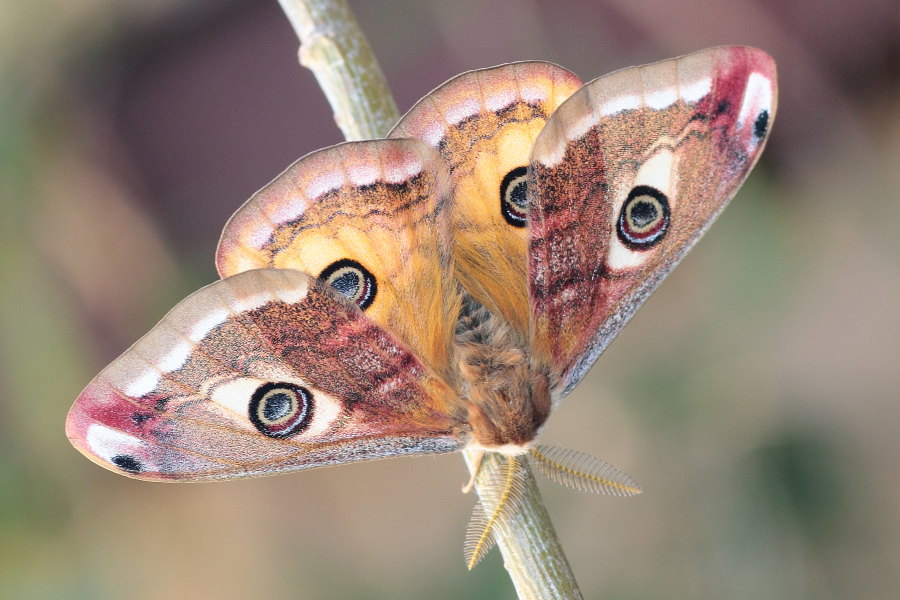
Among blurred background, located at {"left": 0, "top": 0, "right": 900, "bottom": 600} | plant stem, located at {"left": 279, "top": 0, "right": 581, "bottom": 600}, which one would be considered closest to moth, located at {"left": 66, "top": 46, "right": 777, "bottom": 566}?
plant stem, located at {"left": 279, "top": 0, "right": 581, "bottom": 600}

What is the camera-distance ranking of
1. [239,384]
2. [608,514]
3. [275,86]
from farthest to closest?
[275,86] → [608,514] → [239,384]

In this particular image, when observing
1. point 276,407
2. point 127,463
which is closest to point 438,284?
point 276,407

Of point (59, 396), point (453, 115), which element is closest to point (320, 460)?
point (453, 115)

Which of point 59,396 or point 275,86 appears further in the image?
point 275,86

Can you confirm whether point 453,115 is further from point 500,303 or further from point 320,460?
point 320,460

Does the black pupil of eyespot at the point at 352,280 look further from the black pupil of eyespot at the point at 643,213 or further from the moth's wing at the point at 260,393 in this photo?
the black pupil of eyespot at the point at 643,213

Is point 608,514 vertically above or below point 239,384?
below

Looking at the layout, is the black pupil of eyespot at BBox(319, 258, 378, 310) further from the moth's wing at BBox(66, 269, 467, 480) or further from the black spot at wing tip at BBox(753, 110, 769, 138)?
the black spot at wing tip at BBox(753, 110, 769, 138)

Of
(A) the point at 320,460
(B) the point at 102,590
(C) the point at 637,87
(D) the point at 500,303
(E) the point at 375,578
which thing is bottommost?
(E) the point at 375,578

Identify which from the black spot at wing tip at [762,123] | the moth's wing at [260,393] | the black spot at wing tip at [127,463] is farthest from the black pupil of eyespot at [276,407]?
the black spot at wing tip at [762,123]
